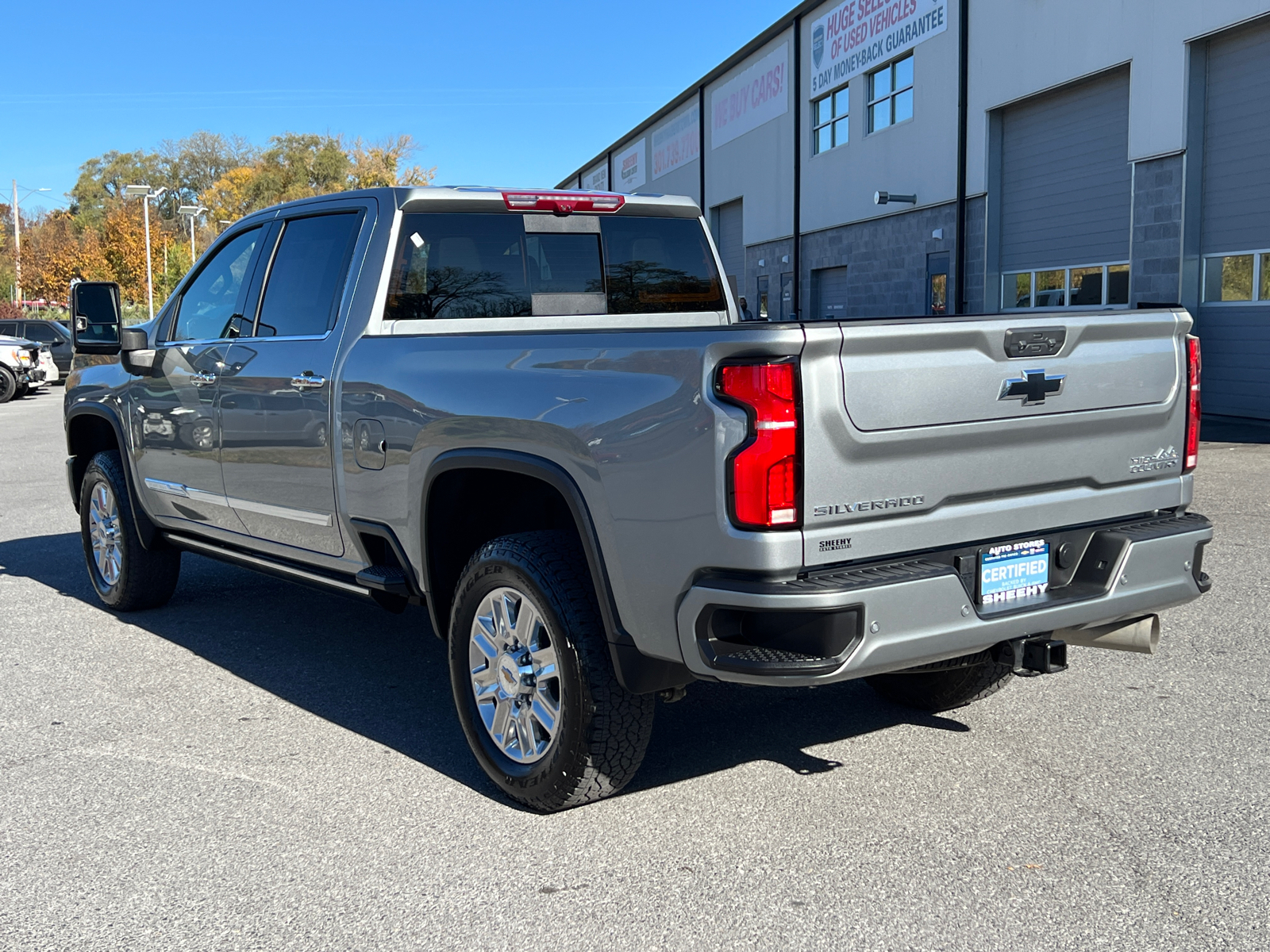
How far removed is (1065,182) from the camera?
67.5ft

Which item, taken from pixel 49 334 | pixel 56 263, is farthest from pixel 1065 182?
pixel 56 263

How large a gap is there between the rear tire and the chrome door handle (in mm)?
2474

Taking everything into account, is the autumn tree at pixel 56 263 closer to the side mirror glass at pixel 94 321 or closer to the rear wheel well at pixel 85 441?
the rear wheel well at pixel 85 441

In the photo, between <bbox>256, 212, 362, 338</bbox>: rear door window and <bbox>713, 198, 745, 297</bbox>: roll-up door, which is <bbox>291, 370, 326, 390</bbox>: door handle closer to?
<bbox>256, 212, 362, 338</bbox>: rear door window

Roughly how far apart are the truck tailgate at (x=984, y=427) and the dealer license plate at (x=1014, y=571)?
2.0 inches

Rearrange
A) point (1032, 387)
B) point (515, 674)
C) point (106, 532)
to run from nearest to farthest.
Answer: point (1032, 387)
point (515, 674)
point (106, 532)

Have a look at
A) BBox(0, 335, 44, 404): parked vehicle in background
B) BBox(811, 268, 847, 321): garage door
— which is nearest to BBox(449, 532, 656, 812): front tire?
BBox(811, 268, 847, 321): garage door

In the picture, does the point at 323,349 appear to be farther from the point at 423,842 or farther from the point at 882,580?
the point at 882,580

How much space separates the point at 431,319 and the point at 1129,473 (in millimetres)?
2694

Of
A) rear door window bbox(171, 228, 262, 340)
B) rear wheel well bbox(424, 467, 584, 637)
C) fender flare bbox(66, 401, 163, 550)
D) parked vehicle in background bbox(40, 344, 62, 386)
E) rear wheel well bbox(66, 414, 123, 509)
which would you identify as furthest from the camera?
parked vehicle in background bbox(40, 344, 62, 386)

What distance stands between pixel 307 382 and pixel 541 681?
1.75 metres

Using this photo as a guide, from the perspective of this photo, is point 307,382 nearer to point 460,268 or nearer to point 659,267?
point 460,268

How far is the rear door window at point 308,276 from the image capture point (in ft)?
16.6

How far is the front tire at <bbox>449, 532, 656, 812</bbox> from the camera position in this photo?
12.2 feet
